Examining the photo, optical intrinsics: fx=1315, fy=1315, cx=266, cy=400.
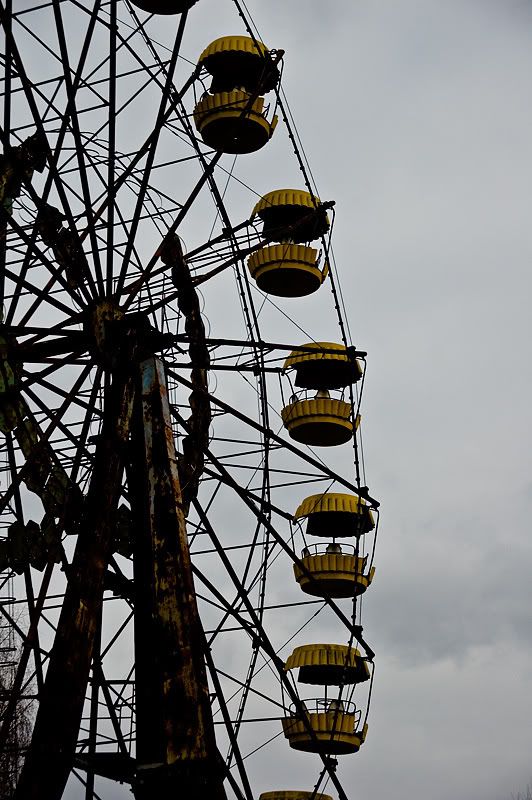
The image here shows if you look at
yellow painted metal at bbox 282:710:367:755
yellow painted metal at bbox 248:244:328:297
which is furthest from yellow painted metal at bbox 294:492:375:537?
yellow painted metal at bbox 248:244:328:297

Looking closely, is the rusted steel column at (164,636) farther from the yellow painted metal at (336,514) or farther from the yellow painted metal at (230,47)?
the yellow painted metal at (336,514)

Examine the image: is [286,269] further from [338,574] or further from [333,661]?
[333,661]

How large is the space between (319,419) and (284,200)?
12.0ft

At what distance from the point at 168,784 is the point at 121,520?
8.00 meters

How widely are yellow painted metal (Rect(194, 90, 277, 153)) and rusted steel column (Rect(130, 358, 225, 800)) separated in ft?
25.3

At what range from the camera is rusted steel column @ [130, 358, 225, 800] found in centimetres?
962

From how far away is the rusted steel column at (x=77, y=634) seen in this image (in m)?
10.6

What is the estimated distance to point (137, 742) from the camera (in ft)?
36.6

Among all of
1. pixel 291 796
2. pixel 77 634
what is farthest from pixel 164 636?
pixel 291 796

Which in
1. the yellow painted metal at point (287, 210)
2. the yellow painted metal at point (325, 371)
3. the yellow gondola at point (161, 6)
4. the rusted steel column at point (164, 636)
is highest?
the yellow gondola at point (161, 6)

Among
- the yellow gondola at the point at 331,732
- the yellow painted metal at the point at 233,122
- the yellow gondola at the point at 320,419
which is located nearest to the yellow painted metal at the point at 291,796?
the yellow gondola at the point at 331,732

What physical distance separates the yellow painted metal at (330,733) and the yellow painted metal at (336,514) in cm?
306

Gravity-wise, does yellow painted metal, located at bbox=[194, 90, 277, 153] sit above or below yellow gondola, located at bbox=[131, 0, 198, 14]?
below

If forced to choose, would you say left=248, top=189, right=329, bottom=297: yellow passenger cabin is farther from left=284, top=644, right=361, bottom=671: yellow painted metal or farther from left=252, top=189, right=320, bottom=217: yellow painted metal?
left=284, top=644, right=361, bottom=671: yellow painted metal
